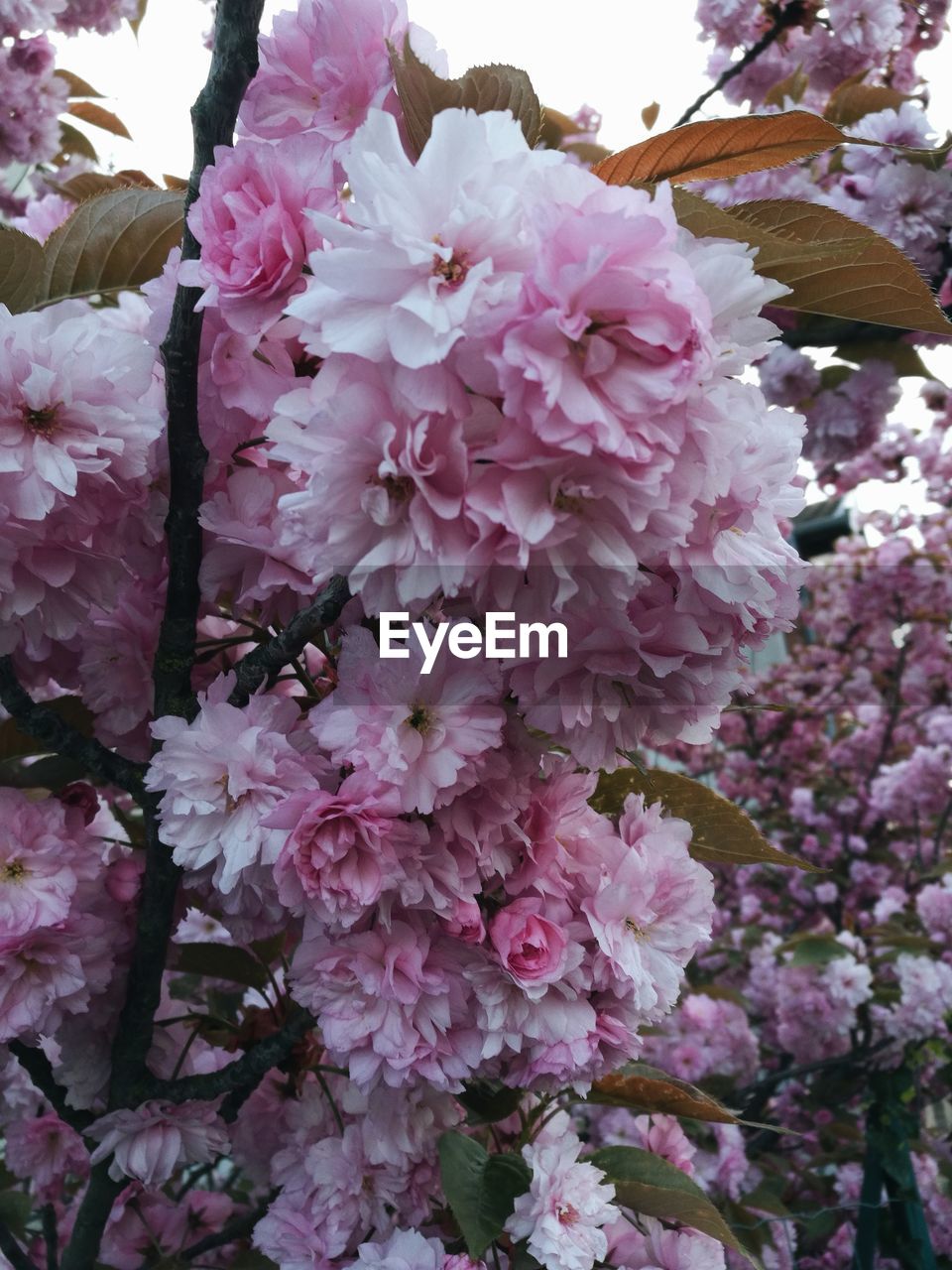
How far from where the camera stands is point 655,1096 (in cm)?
80

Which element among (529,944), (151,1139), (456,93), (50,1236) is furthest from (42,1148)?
(456,93)

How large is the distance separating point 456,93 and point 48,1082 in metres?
0.73

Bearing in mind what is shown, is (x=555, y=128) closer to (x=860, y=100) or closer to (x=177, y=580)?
(x=860, y=100)

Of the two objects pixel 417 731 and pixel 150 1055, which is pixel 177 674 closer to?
pixel 417 731

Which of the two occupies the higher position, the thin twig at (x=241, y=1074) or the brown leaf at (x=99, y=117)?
the brown leaf at (x=99, y=117)

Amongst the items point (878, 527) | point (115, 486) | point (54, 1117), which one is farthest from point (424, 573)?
point (878, 527)

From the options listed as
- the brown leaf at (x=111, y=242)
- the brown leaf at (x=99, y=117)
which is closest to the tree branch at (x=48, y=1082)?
the brown leaf at (x=111, y=242)

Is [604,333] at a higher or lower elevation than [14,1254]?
higher

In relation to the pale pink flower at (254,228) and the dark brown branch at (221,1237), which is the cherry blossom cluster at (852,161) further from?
the dark brown branch at (221,1237)

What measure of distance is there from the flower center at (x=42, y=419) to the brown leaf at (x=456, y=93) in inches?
9.0

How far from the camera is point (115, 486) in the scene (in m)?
0.59

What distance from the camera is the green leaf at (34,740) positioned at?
771 millimetres

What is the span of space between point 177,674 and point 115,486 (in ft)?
0.44

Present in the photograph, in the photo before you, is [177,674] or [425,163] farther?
[177,674]
